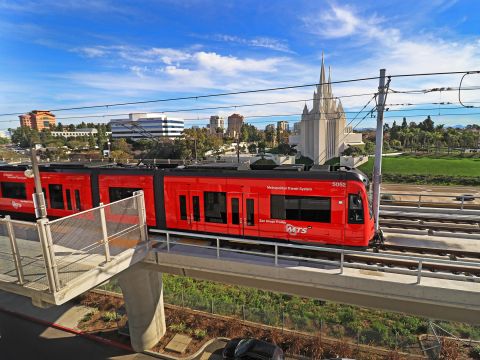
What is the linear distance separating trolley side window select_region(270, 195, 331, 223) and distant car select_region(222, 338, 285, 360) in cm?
681

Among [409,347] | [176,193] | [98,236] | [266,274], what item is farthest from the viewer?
[409,347]

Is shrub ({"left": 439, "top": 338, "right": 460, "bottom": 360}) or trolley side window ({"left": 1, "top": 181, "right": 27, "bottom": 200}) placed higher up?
trolley side window ({"left": 1, "top": 181, "right": 27, "bottom": 200})

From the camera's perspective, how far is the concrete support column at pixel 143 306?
1494 cm

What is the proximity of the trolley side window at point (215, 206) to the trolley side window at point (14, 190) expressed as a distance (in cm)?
1156

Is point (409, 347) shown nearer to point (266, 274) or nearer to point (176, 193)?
point (266, 274)

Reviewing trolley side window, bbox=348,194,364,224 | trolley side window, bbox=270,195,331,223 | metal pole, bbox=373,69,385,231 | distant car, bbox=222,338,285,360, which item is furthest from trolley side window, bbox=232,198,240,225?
distant car, bbox=222,338,285,360

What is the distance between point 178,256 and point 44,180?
985cm

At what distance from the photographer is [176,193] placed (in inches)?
532

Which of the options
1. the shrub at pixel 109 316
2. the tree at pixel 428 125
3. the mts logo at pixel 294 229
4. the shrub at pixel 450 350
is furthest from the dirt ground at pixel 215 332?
the tree at pixel 428 125

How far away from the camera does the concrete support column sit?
1494 cm

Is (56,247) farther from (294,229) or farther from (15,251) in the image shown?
(294,229)

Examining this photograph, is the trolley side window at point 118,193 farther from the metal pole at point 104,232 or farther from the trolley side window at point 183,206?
the metal pole at point 104,232

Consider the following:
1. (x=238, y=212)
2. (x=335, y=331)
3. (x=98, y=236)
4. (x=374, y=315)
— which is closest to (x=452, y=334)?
(x=374, y=315)

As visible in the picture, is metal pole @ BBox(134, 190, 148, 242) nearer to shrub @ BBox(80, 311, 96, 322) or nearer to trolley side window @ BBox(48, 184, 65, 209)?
trolley side window @ BBox(48, 184, 65, 209)
